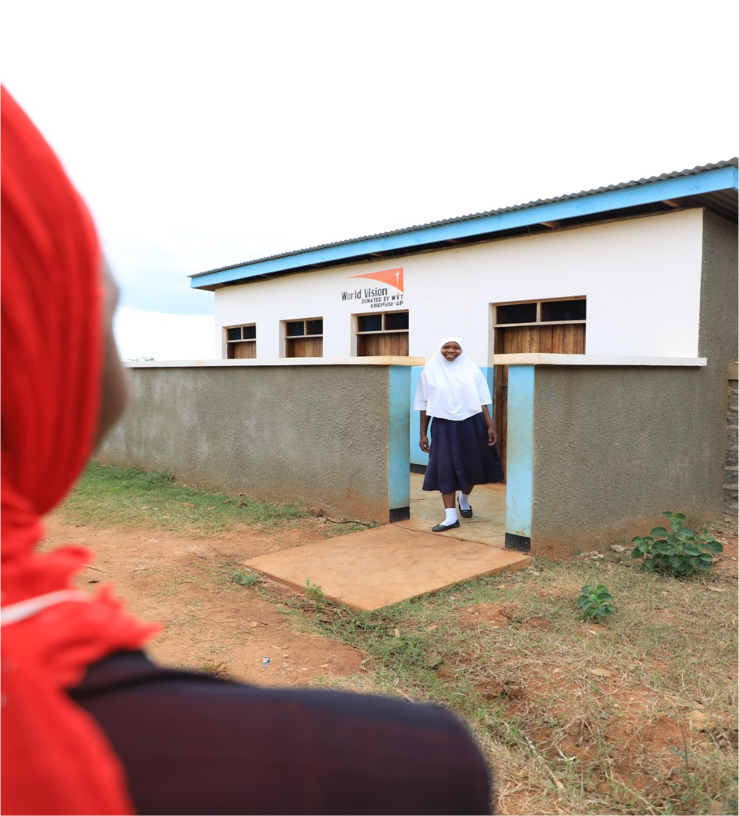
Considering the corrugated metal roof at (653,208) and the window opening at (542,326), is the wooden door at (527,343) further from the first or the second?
the corrugated metal roof at (653,208)

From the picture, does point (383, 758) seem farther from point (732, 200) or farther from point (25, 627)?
point (732, 200)

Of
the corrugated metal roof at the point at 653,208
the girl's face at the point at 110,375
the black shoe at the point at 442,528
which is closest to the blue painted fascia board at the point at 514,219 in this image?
the corrugated metal roof at the point at 653,208

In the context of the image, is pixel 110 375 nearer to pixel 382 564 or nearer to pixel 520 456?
pixel 382 564

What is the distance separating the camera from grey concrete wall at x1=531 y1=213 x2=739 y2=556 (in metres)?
5.21

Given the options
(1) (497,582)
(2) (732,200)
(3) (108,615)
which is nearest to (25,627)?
(3) (108,615)

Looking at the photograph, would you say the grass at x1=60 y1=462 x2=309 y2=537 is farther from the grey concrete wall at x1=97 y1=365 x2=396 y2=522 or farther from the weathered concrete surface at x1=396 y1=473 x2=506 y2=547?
the weathered concrete surface at x1=396 y1=473 x2=506 y2=547

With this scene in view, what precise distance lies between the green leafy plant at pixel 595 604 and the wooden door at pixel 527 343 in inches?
157

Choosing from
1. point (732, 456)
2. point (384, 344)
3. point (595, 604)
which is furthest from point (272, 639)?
point (384, 344)

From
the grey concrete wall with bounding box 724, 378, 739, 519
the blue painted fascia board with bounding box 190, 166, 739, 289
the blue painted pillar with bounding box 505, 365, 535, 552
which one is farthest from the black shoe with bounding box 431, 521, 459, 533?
the blue painted fascia board with bounding box 190, 166, 739, 289

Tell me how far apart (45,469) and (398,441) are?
18.0 ft

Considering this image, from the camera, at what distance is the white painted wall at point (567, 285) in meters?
6.69

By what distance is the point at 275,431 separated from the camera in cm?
730

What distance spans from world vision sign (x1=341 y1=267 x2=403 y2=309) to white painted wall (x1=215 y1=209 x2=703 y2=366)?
2.3 inches

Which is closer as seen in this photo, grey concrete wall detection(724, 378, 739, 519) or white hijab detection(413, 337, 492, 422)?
white hijab detection(413, 337, 492, 422)
